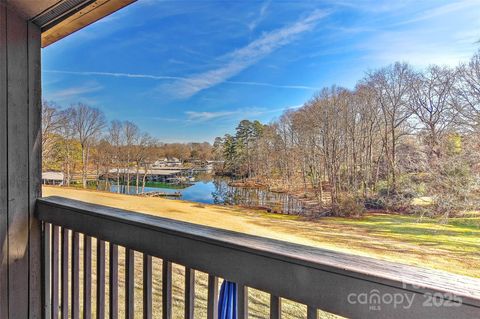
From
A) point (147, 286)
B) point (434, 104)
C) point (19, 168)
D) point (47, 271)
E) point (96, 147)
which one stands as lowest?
point (47, 271)

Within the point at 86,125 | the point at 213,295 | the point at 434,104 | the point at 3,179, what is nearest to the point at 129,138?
the point at 86,125

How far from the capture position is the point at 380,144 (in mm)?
982

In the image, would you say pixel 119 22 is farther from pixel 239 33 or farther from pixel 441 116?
pixel 441 116

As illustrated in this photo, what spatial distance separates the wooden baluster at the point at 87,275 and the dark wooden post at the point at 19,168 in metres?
0.38

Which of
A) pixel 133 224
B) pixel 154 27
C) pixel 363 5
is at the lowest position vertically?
pixel 133 224

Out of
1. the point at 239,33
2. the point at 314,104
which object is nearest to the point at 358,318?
the point at 314,104

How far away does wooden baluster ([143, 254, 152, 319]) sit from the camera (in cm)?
95

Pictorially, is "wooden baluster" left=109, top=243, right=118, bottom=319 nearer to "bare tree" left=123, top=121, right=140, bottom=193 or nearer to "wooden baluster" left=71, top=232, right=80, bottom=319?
"wooden baluster" left=71, top=232, right=80, bottom=319

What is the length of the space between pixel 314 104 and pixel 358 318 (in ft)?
2.57

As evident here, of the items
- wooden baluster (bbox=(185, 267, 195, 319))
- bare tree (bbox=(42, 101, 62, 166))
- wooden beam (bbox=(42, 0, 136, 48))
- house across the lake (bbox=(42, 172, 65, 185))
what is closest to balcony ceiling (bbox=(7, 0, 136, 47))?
wooden beam (bbox=(42, 0, 136, 48))

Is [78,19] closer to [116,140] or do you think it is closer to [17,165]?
Answer: [116,140]

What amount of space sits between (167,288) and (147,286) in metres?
0.09

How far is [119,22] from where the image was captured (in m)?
1.57

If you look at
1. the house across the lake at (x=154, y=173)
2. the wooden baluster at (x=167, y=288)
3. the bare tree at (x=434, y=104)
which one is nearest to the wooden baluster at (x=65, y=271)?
the house across the lake at (x=154, y=173)
